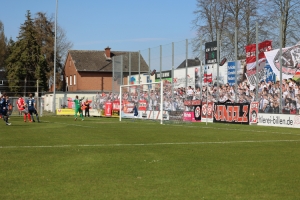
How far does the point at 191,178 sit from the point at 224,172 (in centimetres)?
112

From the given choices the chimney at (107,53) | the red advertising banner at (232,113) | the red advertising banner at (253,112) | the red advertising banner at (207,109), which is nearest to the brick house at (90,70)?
the chimney at (107,53)

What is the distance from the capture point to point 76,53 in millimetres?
84125

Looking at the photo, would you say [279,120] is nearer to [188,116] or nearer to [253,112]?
[253,112]

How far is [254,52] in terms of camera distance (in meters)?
34.4

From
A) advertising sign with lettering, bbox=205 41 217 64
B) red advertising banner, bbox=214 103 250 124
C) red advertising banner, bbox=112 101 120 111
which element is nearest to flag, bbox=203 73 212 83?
advertising sign with lettering, bbox=205 41 217 64

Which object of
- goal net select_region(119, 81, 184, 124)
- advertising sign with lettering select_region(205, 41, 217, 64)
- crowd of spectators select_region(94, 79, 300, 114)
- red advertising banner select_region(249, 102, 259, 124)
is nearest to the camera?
crowd of spectators select_region(94, 79, 300, 114)

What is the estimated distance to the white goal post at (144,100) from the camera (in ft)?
120

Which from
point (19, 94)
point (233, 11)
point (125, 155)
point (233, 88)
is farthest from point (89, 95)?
point (125, 155)

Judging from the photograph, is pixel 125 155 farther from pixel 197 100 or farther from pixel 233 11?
pixel 233 11

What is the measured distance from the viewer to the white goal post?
120ft

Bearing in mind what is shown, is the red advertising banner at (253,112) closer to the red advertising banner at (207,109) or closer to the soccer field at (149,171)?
the red advertising banner at (207,109)

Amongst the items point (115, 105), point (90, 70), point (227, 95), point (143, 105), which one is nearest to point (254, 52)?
point (227, 95)

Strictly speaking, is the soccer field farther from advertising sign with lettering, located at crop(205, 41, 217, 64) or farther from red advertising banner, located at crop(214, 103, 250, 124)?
advertising sign with lettering, located at crop(205, 41, 217, 64)

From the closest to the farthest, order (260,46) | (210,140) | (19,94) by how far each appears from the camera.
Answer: (210,140)
(260,46)
(19,94)
